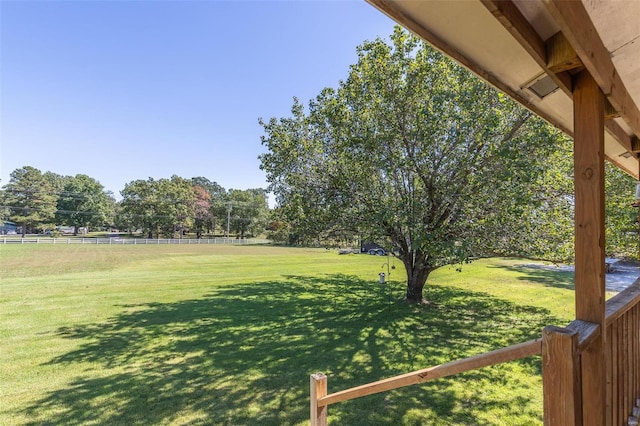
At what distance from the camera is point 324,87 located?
7262mm

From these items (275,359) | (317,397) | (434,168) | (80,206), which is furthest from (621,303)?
(80,206)

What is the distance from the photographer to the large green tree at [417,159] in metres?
5.32

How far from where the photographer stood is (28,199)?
1609 inches

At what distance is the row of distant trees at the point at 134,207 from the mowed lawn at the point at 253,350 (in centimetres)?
3557

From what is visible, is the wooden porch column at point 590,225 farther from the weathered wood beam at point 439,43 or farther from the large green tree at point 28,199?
the large green tree at point 28,199

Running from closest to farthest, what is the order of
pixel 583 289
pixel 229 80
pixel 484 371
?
1. pixel 583 289
2. pixel 484 371
3. pixel 229 80

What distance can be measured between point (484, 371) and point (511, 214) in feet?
9.08

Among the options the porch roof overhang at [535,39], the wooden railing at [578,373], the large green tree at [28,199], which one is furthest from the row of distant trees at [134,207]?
the porch roof overhang at [535,39]

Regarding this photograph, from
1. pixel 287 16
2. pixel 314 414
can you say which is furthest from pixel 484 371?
pixel 287 16

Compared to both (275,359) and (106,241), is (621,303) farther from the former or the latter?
(106,241)

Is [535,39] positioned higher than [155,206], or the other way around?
[155,206]

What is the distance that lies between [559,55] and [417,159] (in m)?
4.83

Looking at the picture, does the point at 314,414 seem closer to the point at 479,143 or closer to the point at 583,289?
the point at 583,289

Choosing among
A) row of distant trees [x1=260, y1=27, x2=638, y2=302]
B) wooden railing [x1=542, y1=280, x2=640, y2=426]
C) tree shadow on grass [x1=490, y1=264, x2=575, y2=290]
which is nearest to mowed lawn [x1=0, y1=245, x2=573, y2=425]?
tree shadow on grass [x1=490, y1=264, x2=575, y2=290]
